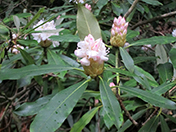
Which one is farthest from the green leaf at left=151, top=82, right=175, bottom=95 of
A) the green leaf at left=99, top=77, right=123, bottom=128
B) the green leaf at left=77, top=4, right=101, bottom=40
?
the green leaf at left=77, top=4, right=101, bottom=40

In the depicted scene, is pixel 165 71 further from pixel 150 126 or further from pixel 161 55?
pixel 150 126

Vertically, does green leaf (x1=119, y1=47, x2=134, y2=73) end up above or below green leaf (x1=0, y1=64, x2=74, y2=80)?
below

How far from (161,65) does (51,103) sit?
0.66 meters

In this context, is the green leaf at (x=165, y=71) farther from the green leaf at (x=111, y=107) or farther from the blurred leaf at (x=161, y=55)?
the green leaf at (x=111, y=107)

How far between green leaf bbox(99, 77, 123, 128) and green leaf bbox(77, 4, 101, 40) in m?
0.22

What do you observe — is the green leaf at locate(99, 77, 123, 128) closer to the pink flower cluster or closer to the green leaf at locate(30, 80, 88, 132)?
the green leaf at locate(30, 80, 88, 132)

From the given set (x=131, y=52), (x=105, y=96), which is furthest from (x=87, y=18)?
(x=131, y=52)

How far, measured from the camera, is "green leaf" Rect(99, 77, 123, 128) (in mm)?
521

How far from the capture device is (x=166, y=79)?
838 millimetres

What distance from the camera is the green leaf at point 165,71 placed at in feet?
2.77

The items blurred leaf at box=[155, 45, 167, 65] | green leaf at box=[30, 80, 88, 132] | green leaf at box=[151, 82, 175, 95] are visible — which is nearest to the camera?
green leaf at box=[30, 80, 88, 132]

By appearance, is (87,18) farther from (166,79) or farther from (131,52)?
(131,52)

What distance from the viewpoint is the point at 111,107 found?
55cm

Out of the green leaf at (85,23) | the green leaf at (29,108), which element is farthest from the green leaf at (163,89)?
the green leaf at (29,108)
